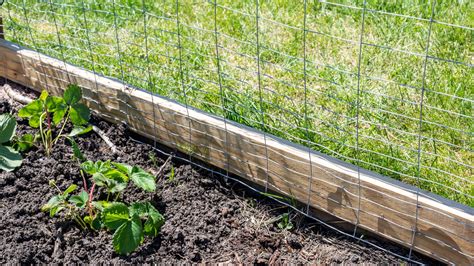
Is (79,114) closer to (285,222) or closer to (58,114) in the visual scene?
(58,114)

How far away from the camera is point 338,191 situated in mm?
2332

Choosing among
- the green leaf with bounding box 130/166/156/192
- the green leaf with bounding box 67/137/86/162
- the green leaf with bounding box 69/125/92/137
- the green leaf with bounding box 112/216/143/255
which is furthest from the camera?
the green leaf with bounding box 69/125/92/137

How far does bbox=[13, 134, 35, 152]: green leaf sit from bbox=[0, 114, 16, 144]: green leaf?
11 centimetres

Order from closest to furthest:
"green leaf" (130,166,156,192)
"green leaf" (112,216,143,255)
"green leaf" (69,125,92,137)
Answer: "green leaf" (112,216,143,255) → "green leaf" (130,166,156,192) → "green leaf" (69,125,92,137)

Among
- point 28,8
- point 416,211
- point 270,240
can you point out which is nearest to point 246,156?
point 270,240

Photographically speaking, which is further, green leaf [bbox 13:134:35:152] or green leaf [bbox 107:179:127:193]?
green leaf [bbox 13:134:35:152]

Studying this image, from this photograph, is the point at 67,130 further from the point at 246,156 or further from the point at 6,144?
the point at 246,156

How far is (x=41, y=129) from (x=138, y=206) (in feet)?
2.30

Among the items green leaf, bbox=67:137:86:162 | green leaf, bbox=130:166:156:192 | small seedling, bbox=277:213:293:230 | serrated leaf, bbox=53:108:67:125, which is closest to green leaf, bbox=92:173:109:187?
A: green leaf, bbox=130:166:156:192

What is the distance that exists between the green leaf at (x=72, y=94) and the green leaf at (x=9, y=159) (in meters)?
0.31

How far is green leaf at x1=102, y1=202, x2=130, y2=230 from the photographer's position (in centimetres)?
228

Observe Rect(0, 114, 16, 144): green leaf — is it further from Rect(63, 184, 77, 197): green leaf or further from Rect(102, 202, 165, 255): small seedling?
Rect(102, 202, 165, 255): small seedling

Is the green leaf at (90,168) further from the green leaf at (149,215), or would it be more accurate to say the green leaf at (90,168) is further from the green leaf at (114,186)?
the green leaf at (149,215)

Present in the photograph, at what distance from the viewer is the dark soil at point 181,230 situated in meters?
2.34
